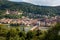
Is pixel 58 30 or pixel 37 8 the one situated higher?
pixel 58 30

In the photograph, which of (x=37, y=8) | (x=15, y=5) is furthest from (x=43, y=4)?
(x=15, y=5)

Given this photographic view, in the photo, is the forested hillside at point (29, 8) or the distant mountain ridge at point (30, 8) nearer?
the forested hillside at point (29, 8)

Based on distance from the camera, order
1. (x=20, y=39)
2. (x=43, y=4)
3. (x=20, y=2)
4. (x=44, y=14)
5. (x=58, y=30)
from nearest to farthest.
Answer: (x=58, y=30), (x=20, y=39), (x=44, y=14), (x=43, y=4), (x=20, y=2)

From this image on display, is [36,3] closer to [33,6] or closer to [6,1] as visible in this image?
[33,6]

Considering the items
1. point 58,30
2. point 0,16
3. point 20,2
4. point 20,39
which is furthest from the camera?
point 20,2

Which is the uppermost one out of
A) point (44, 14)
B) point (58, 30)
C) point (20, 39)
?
point (58, 30)

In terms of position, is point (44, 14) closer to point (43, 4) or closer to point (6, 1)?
point (43, 4)

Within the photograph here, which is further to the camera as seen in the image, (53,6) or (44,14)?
(53,6)

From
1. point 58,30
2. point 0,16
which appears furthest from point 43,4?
point 58,30

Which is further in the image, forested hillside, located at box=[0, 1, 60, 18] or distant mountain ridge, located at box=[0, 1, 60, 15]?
distant mountain ridge, located at box=[0, 1, 60, 15]

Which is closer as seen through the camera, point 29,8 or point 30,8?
point 29,8
